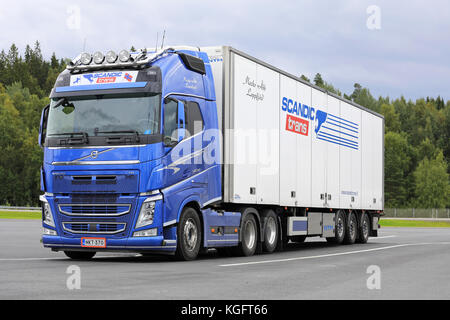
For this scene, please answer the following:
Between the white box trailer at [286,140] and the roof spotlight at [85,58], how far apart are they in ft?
9.25

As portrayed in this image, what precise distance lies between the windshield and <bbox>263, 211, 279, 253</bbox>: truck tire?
17.9 feet

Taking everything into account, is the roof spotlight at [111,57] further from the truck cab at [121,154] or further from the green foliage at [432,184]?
the green foliage at [432,184]

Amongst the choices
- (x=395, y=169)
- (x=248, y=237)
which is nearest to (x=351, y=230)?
(x=248, y=237)

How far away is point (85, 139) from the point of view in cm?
1444

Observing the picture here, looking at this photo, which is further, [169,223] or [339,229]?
[339,229]

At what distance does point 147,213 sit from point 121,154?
1249 millimetres

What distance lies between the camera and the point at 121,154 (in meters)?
14.2

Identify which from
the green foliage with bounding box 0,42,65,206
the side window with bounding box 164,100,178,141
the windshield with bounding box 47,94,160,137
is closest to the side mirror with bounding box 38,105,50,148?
the windshield with bounding box 47,94,160,137

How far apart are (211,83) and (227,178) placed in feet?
7.08

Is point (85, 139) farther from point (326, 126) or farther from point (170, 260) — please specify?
point (326, 126)

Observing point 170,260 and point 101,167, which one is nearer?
point 101,167

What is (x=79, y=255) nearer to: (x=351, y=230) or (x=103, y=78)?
(x=103, y=78)

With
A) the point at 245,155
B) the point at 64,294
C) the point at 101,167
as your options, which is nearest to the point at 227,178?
the point at 245,155

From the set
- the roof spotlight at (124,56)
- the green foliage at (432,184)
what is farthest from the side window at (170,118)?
the green foliage at (432,184)
